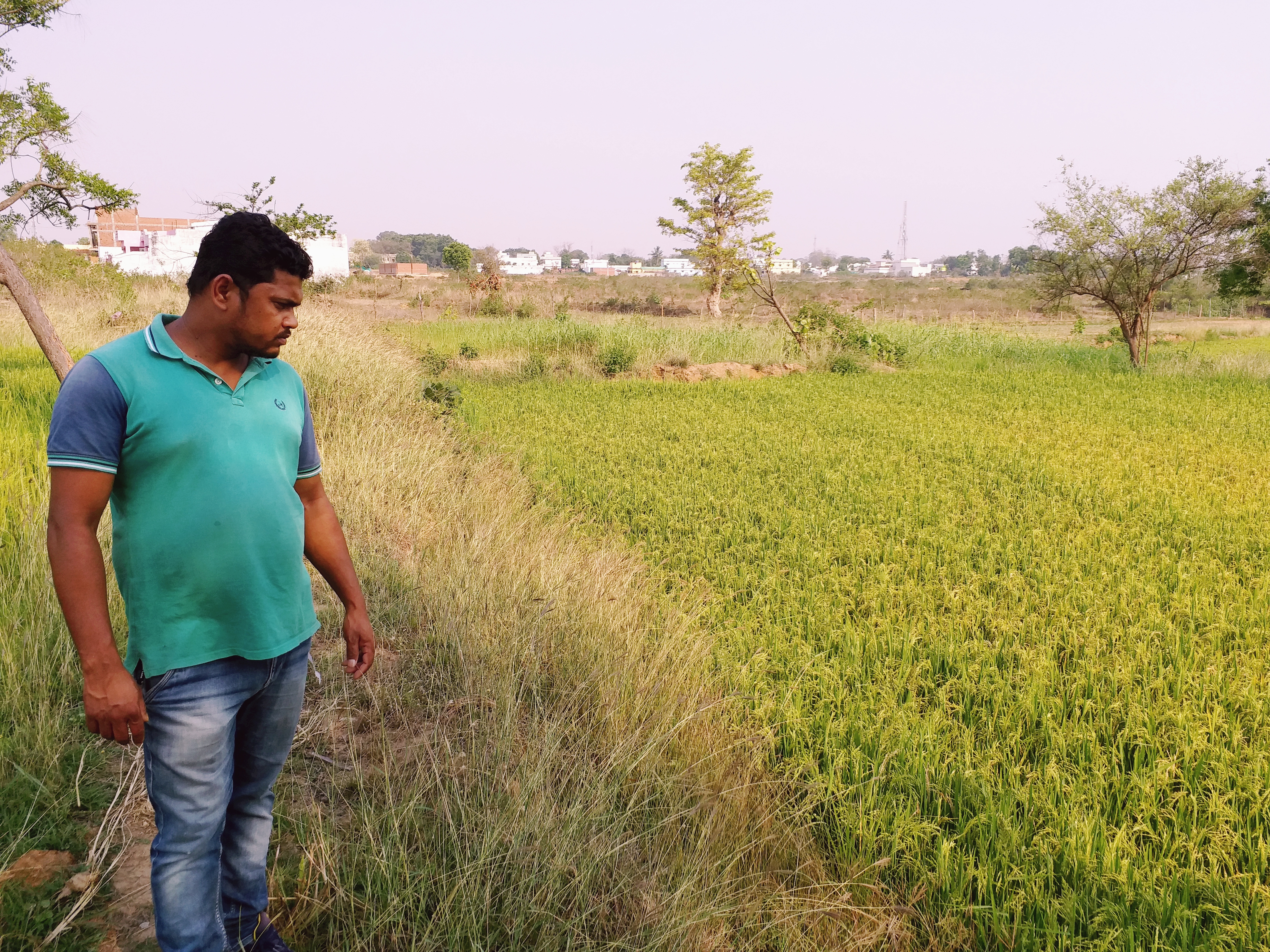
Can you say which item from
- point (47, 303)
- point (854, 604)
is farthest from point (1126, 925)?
point (47, 303)

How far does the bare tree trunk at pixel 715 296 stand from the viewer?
1291 inches

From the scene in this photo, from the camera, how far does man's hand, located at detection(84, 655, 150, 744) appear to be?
1.63 m

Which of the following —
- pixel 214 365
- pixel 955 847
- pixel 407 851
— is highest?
pixel 214 365

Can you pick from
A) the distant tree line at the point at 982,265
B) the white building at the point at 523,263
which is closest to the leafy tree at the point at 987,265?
the distant tree line at the point at 982,265

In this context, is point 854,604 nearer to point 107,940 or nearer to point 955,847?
point 955,847

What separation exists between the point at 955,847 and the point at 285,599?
227 centimetres

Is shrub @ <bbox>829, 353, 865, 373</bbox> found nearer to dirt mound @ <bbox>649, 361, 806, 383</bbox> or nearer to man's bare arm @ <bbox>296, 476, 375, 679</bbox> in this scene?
dirt mound @ <bbox>649, 361, 806, 383</bbox>

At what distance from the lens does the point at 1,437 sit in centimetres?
628

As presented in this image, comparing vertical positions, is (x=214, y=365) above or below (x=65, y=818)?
above

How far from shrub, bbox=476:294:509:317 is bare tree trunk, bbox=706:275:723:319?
28.0 ft

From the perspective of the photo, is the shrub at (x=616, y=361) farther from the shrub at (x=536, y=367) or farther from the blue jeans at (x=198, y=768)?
the blue jeans at (x=198, y=768)

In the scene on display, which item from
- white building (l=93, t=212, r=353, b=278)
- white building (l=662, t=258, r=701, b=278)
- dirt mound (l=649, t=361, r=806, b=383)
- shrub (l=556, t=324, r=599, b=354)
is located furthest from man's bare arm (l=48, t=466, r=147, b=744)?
white building (l=662, t=258, r=701, b=278)

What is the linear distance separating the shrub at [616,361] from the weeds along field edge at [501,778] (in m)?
10.8

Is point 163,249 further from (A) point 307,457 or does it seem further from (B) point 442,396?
(A) point 307,457
